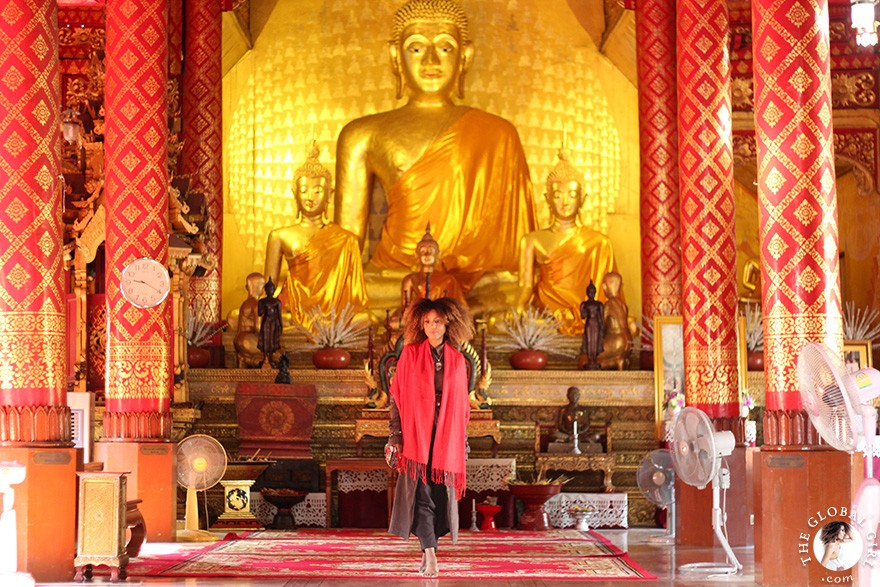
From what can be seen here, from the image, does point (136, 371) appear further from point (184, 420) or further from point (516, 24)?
point (516, 24)

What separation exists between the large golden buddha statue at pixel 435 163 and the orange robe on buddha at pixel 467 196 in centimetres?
1

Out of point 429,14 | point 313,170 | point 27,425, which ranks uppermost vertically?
point 429,14

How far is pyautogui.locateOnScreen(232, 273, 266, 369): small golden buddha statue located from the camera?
13672 millimetres

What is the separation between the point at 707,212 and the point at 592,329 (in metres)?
2.90

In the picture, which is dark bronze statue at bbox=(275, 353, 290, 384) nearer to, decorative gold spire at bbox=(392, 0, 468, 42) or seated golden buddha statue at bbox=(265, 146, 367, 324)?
seated golden buddha statue at bbox=(265, 146, 367, 324)

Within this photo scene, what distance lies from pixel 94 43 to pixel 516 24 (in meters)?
5.92

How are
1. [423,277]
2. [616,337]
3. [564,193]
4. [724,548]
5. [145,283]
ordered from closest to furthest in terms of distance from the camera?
[724,548] → [145,283] → [616,337] → [423,277] → [564,193]

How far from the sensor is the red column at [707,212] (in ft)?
34.4

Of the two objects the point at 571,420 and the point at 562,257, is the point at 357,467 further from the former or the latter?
the point at 562,257

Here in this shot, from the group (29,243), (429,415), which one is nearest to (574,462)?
(429,415)

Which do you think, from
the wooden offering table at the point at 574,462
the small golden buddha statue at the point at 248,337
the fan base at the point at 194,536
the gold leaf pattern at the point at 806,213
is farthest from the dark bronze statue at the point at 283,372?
the gold leaf pattern at the point at 806,213

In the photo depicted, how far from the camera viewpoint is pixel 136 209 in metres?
10.3

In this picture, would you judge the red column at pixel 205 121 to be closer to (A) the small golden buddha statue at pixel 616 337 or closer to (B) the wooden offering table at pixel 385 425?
(B) the wooden offering table at pixel 385 425

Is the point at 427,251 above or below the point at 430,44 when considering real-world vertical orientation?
below
